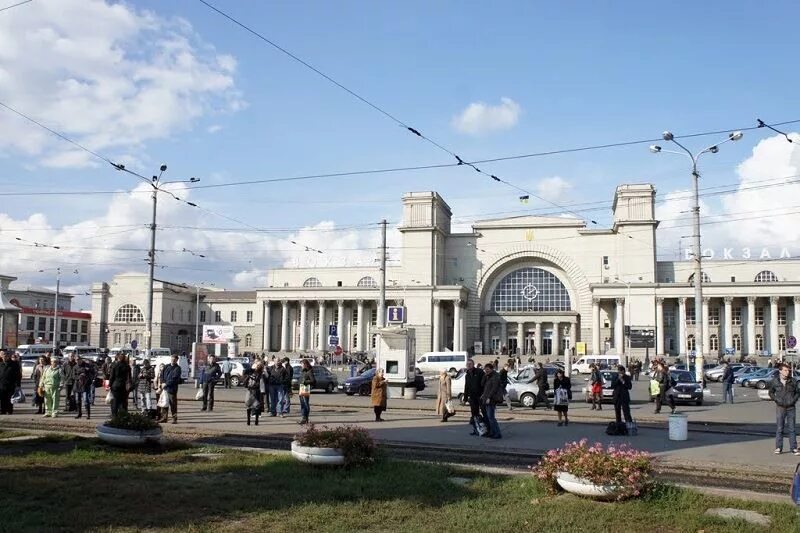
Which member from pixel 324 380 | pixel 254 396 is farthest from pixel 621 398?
pixel 324 380

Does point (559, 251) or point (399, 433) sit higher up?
point (559, 251)

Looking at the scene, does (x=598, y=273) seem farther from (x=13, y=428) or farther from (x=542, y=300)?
(x=13, y=428)

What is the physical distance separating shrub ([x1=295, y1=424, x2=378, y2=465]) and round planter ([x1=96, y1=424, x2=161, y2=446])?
11.7ft

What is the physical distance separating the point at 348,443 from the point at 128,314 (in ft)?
340

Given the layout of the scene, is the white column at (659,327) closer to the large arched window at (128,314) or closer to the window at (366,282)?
the window at (366,282)

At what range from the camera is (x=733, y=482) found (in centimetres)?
1211

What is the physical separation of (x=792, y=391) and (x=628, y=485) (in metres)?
8.56

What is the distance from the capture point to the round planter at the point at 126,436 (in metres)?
13.3

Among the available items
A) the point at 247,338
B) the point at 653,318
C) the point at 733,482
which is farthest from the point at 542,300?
the point at 733,482

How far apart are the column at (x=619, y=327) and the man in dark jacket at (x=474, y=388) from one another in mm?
71335

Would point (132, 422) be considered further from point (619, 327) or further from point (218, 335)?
point (619, 327)

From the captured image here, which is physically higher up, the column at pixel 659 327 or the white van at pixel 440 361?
the column at pixel 659 327

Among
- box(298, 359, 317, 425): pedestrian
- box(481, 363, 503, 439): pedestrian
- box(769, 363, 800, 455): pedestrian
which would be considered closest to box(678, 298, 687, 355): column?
box(298, 359, 317, 425): pedestrian

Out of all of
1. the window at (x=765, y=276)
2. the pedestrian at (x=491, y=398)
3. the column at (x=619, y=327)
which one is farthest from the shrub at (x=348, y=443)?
the window at (x=765, y=276)
